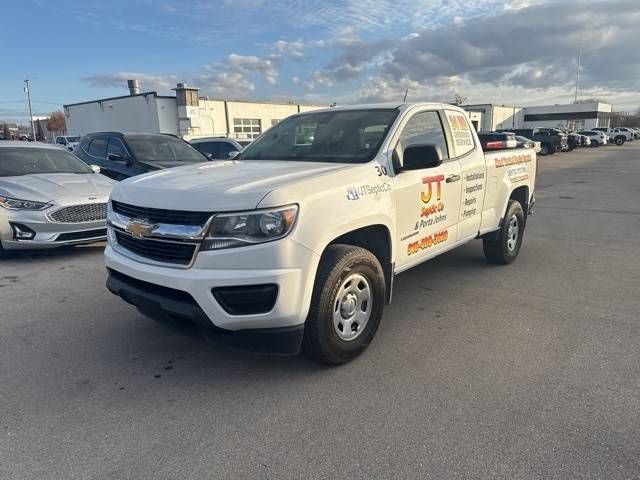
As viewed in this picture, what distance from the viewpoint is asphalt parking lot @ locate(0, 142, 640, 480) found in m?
2.38

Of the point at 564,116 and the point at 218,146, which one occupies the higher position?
the point at 564,116

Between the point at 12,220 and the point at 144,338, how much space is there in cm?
346

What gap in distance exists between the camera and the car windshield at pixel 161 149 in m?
8.92

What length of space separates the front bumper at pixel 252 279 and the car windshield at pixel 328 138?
3.88ft

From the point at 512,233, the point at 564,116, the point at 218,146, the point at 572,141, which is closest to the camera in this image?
the point at 512,233

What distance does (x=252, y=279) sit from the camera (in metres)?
2.71

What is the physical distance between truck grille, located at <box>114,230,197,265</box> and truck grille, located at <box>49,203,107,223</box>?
11.2 ft

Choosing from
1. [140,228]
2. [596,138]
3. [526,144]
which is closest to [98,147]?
[140,228]

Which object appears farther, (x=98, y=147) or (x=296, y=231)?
(x=98, y=147)

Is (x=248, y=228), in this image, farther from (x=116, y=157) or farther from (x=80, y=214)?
(x=116, y=157)

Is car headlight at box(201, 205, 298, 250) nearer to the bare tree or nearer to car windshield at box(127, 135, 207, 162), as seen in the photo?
car windshield at box(127, 135, 207, 162)

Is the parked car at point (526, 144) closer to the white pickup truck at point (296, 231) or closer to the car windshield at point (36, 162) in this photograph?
the white pickup truck at point (296, 231)

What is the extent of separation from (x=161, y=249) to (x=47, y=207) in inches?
158

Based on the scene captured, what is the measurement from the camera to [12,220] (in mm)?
5965
